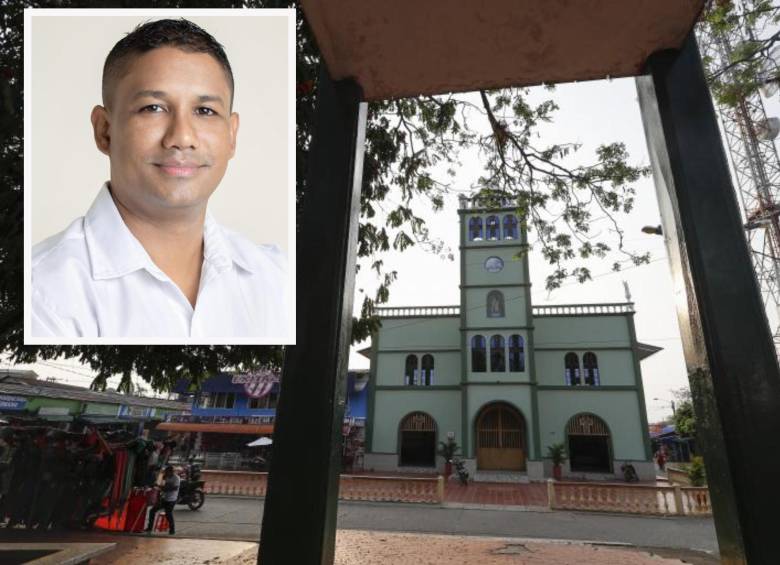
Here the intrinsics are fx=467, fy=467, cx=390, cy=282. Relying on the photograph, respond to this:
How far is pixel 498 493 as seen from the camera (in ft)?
52.7

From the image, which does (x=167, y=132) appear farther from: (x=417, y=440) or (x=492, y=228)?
(x=492, y=228)

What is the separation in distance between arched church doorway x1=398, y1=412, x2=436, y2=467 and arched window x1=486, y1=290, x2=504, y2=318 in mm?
5831

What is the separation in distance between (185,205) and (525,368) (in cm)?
2103

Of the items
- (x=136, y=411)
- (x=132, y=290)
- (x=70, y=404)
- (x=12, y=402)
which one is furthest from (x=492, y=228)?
(x=136, y=411)

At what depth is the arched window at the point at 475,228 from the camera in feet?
77.8

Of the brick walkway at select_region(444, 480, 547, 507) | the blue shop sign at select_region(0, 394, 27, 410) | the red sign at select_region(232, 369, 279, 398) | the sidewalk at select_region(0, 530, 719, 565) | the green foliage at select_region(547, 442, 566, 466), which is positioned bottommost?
the sidewalk at select_region(0, 530, 719, 565)

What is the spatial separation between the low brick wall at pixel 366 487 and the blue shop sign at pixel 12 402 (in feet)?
34.9

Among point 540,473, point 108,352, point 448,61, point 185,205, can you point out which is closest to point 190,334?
point 185,205

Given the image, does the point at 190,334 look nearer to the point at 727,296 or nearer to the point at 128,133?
the point at 128,133

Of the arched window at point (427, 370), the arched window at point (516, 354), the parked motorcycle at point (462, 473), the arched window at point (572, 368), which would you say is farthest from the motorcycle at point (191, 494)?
the arched window at point (572, 368)

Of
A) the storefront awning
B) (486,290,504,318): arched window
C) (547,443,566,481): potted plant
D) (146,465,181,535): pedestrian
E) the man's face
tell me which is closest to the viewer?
the man's face

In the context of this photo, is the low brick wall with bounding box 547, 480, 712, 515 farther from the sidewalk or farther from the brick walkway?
the sidewalk

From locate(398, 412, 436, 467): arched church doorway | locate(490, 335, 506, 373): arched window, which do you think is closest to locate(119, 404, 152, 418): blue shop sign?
locate(398, 412, 436, 467): arched church doorway

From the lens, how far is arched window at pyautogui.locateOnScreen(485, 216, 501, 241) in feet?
77.1
